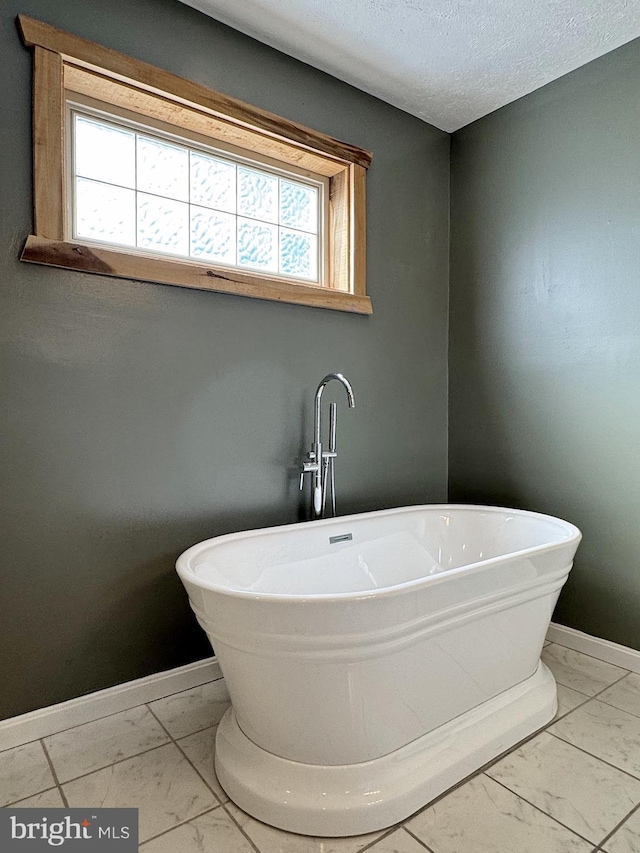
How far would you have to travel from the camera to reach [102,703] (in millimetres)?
1938

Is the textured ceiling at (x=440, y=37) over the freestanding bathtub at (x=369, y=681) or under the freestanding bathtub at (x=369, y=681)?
over

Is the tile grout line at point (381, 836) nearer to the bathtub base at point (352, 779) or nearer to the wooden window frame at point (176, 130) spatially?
the bathtub base at point (352, 779)

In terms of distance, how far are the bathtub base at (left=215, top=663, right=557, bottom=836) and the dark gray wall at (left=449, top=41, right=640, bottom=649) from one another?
112 centimetres

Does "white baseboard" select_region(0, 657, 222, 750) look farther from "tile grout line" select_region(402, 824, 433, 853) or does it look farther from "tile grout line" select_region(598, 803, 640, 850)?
"tile grout line" select_region(598, 803, 640, 850)

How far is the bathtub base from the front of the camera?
142cm

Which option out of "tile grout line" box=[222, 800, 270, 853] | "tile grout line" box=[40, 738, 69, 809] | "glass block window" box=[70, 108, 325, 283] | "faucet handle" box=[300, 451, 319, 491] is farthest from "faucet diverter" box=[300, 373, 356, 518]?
"tile grout line" box=[40, 738, 69, 809]

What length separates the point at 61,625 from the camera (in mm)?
1871

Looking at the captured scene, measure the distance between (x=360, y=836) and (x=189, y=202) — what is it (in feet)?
7.35

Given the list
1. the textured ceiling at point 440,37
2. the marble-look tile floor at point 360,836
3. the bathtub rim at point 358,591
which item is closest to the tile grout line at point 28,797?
the marble-look tile floor at point 360,836

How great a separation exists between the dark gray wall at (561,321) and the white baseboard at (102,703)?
1624mm

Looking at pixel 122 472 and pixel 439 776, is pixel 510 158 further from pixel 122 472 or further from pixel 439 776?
pixel 439 776

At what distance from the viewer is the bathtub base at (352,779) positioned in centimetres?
142

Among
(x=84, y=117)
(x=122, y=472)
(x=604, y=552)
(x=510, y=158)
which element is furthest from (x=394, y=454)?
(x=84, y=117)

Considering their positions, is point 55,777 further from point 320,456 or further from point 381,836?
point 320,456
